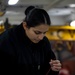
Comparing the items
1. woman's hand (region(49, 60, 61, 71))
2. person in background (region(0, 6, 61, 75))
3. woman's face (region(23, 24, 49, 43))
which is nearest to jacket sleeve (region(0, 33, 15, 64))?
person in background (region(0, 6, 61, 75))

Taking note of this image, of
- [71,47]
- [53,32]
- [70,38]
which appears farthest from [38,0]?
[71,47]

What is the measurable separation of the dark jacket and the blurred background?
1.72 m


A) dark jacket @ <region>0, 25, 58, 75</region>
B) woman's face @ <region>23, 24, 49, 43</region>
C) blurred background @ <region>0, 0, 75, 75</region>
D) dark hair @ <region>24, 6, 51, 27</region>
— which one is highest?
dark hair @ <region>24, 6, 51, 27</region>

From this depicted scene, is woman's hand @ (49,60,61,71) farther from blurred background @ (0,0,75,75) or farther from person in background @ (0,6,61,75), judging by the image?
blurred background @ (0,0,75,75)

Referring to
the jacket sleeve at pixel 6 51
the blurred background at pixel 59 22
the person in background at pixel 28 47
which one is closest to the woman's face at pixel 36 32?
the person in background at pixel 28 47

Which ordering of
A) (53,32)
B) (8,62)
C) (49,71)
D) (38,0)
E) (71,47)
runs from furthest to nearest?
(71,47) < (53,32) < (38,0) < (49,71) < (8,62)

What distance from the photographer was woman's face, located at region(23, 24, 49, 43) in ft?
3.96

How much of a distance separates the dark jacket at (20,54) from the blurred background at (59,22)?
1716 millimetres

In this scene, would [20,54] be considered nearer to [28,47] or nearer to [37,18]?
[28,47]

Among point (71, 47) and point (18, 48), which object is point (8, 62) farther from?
point (71, 47)

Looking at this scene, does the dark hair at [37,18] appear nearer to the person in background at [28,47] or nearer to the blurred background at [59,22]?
the person in background at [28,47]

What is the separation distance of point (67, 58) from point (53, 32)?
1.20m

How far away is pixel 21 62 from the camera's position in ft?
4.18

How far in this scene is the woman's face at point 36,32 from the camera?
47.5 inches
